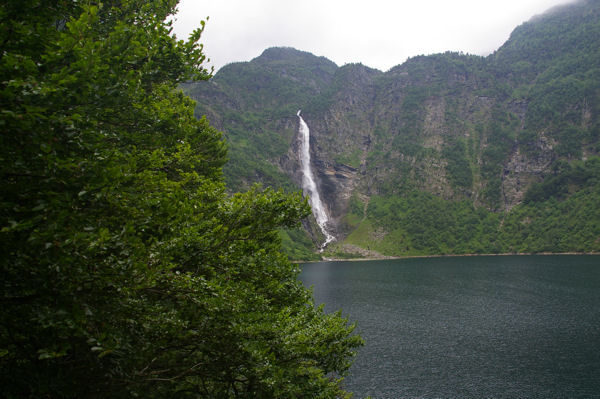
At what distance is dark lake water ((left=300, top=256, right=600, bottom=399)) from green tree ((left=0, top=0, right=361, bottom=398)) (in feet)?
103

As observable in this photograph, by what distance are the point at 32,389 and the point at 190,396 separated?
552cm

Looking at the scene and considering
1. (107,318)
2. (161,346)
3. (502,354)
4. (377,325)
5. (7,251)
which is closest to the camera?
(7,251)

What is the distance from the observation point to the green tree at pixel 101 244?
519 centimetres

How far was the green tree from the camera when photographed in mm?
5188

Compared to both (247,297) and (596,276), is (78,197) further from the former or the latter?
(596,276)

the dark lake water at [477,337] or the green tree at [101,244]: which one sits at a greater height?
the green tree at [101,244]

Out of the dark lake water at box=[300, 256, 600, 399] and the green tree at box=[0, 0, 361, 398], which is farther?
the dark lake water at box=[300, 256, 600, 399]

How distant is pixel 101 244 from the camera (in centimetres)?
541

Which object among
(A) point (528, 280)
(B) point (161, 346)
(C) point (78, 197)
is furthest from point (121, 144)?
(A) point (528, 280)

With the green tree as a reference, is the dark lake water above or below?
below

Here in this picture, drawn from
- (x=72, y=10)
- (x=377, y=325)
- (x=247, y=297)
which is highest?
(x=72, y=10)

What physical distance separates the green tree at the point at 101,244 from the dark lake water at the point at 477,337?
31.3 metres

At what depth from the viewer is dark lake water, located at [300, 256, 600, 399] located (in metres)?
37.2

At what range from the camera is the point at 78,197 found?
5.50 m
